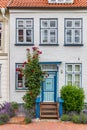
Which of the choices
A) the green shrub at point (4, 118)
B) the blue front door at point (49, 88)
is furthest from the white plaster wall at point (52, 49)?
the green shrub at point (4, 118)

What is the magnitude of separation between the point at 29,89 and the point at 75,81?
3.55 m

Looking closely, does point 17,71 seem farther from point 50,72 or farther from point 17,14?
point 17,14

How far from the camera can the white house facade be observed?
21.5 metres

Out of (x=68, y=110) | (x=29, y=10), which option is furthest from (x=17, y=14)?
(x=68, y=110)

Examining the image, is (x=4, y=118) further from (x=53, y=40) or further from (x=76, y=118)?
(x=53, y=40)

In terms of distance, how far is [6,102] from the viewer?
21.1m

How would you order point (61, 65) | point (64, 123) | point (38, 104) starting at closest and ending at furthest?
point (64, 123) → point (38, 104) → point (61, 65)

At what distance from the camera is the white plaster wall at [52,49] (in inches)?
845

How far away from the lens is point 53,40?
21734mm

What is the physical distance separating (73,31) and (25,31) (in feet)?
11.3

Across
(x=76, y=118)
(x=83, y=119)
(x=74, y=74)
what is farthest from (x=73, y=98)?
(x=74, y=74)

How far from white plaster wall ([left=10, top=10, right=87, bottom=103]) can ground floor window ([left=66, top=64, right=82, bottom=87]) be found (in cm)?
30

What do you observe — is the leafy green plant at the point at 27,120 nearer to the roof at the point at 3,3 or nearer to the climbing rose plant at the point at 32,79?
the climbing rose plant at the point at 32,79

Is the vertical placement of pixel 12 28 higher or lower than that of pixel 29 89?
higher
